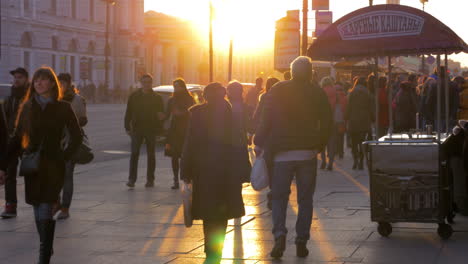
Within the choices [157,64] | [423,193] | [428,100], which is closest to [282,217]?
[423,193]

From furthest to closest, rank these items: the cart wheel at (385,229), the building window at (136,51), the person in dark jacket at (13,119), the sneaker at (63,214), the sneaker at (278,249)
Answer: the building window at (136,51)
the person in dark jacket at (13,119)
the sneaker at (63,214)
the cart wheel at (385,229)
the sneaker at (278,249)

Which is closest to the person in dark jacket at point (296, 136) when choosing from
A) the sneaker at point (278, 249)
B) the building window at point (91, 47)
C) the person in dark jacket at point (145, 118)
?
the sneaker at point (278, 249)

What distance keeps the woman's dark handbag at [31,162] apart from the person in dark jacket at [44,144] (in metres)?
0.03

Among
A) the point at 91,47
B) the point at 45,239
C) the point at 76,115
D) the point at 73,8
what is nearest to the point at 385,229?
the point at 45,239

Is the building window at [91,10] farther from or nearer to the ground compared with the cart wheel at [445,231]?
farther from the ground

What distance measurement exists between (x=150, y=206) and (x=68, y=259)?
387cm

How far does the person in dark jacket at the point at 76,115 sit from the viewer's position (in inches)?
436

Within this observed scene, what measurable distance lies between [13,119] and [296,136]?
4190mm

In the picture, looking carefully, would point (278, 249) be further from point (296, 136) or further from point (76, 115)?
point (76, 115)

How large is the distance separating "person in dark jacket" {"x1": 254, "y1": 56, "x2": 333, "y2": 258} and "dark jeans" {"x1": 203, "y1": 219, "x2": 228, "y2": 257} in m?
0.78

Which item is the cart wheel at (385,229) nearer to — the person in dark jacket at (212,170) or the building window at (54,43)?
the person in dark jacket at (212,170)

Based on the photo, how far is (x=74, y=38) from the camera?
3068 inches

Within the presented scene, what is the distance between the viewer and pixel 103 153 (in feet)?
73.7

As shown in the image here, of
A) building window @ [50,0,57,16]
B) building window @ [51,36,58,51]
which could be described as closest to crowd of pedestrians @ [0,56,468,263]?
building window @ [51,36,58,51]
